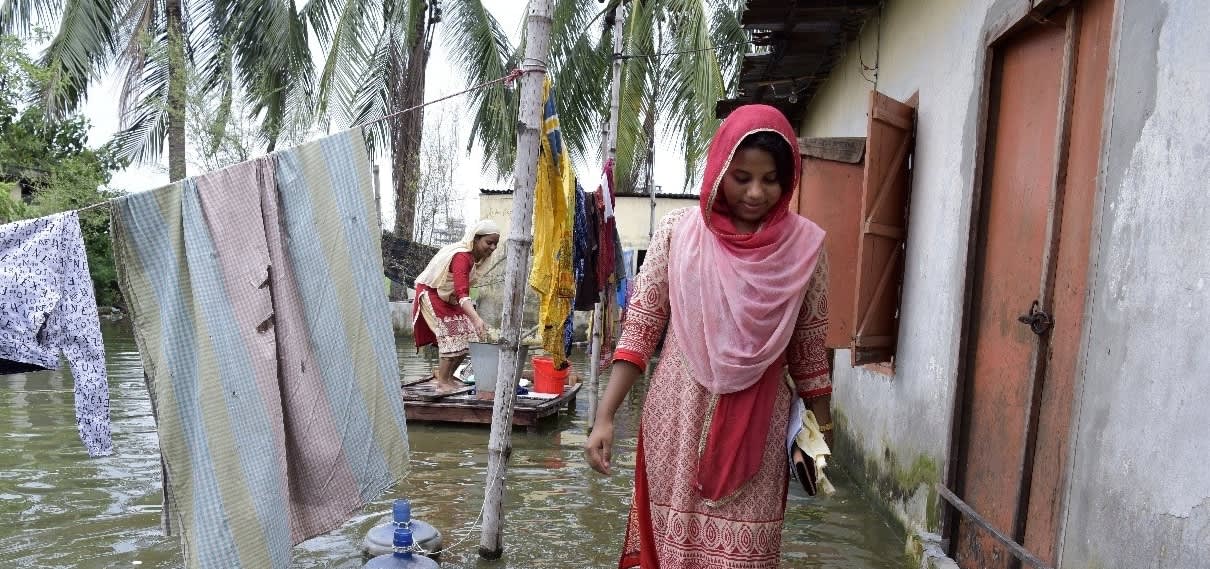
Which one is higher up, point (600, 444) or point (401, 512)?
point (600, 444)

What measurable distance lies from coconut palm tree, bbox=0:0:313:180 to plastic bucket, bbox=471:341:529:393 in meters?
A: 10.1

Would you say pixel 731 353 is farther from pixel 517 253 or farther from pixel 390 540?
pixel 390 540

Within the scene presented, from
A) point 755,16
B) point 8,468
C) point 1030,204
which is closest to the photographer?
point 1030,204

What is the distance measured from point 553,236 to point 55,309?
3.04 meters

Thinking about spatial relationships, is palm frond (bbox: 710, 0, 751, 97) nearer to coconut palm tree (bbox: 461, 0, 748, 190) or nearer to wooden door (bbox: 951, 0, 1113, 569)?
coconut palm tree (bbox: 461, 0, 748, 190)

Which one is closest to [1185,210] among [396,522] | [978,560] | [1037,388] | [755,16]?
[1037,388]

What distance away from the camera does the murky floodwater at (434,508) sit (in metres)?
4.12

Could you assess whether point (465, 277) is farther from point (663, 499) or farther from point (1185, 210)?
point (1185, 210)

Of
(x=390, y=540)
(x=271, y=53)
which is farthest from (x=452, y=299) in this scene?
(x=271, y=53)

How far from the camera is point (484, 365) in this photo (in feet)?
24.8

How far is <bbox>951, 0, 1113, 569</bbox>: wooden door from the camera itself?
9.59 ft

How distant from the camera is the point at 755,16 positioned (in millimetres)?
6367

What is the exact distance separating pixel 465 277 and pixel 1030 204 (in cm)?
489

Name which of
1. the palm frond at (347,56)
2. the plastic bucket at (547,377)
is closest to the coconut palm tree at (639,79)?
the palm frond at (347,56)
